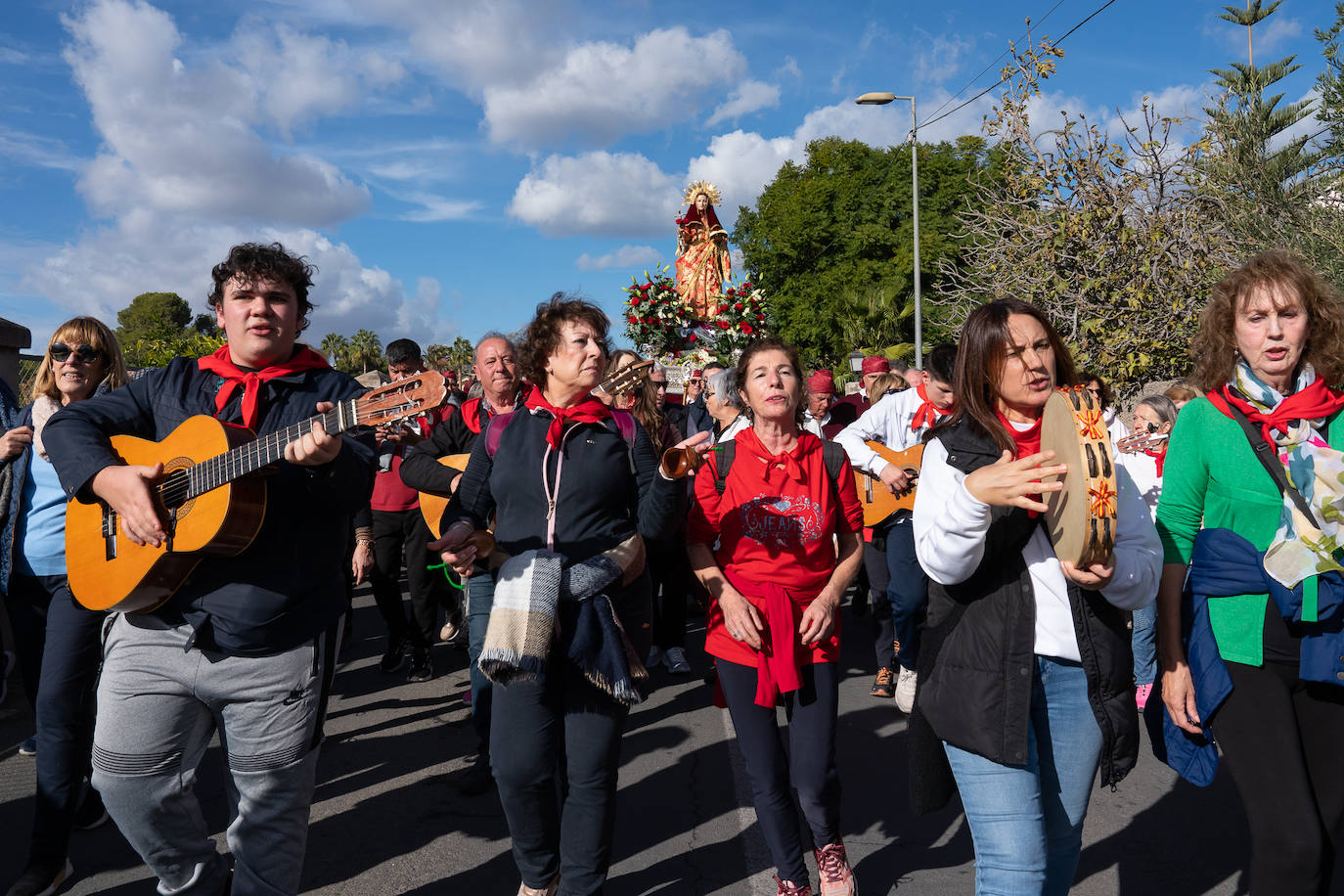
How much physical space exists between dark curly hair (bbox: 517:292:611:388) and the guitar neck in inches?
35.3

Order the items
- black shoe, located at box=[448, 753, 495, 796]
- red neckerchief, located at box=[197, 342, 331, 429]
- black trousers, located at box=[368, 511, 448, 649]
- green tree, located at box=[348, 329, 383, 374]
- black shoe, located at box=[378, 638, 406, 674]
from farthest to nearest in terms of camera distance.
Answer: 1. green tree, located at box=[348, 329, 383, 374]
2. black shoe, located at box=[378, 638, 406, 674]
3. black trousers, located at box=[368, 511, 448, 649]
4. black shoe, located at box=[448, 753, 495, 796]
5. red neckerchief, located at box=[197, 342, 331, 429]

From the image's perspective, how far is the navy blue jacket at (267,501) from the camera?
103 inches

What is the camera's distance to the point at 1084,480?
202 cm

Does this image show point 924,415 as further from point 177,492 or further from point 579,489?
point 177,492

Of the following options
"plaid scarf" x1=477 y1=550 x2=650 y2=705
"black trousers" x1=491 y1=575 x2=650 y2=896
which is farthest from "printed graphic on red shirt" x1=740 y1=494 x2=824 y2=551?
"black trousers" x1=491 y1=575 x2=650 y2=896

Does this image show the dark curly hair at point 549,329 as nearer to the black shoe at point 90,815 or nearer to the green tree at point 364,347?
the black shoe at point 90,815

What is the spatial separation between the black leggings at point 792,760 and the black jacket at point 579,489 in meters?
0.69

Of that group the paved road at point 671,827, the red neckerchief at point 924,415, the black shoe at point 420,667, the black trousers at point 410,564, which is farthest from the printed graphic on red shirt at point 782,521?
the black shoe at point 420,667

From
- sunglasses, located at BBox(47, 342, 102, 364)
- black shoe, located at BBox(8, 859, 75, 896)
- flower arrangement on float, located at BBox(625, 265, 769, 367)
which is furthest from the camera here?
flower arrangement on float, located at BBox(625, 265, 769, 367)

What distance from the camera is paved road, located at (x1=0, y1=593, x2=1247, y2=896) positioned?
3.62 meters

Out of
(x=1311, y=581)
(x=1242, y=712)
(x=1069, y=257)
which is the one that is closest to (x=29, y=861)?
(x=1242, y=712)

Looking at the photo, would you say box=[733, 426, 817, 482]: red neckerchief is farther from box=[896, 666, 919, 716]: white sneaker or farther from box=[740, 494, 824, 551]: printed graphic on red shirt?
box=[896, 666, 919, 716]: white sneaker

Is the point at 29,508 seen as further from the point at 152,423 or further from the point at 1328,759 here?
the point at 1328,759

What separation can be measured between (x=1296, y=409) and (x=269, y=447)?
2.85 m
